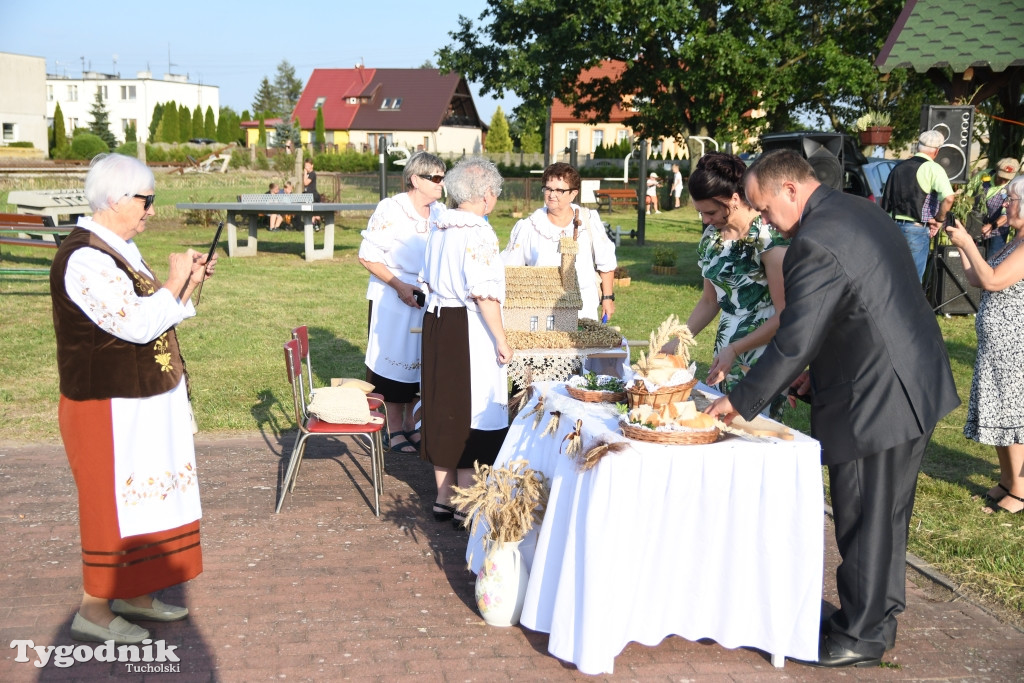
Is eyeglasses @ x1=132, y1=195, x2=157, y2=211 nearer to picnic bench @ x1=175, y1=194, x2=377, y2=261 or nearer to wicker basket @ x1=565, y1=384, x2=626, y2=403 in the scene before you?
wicker basket @ x1=565, y1=384, x2=626, y2=403

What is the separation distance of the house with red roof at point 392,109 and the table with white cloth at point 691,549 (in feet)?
209

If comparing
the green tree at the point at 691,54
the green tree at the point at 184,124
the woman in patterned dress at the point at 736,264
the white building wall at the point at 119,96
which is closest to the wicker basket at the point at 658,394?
the woman in patterned dress at the point at 736,264

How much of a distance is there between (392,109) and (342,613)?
67.8 metres

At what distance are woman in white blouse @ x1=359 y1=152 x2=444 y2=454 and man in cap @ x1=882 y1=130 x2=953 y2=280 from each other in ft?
21.8

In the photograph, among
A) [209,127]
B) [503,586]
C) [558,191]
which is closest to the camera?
[503,586]

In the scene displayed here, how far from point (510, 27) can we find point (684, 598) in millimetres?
27507

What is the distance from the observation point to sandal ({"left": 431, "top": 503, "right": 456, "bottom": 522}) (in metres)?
5.22

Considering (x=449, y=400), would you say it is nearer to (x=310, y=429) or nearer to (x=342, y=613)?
(x=310, y=429)

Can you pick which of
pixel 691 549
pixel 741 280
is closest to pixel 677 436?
pixel 691 549

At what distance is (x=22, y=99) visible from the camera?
65.4m

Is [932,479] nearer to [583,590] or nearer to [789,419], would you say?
[789,419]

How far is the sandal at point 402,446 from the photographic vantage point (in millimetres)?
6668

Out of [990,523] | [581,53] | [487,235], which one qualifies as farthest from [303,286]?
[581,53]

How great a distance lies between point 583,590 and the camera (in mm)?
3488
